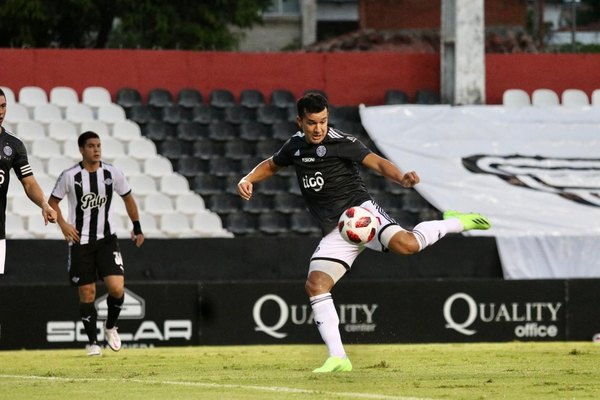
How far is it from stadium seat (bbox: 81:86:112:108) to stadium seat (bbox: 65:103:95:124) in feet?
Result: 0.50

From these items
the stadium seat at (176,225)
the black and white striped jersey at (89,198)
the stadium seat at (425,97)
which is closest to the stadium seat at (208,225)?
the stadium seat at (176,225)

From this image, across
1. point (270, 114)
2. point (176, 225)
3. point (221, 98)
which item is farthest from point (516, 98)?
point (176, 225)

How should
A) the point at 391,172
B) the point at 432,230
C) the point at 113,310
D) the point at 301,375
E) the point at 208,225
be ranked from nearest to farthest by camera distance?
the point at 391,172 < the point at 301,375 < the point at 432,230 < the point at 113,310 < the point at 208,225

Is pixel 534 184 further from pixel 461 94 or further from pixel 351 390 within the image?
pixel 351 390

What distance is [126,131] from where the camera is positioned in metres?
19.7

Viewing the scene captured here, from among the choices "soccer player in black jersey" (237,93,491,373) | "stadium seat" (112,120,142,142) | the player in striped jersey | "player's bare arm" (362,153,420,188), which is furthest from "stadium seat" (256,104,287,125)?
"player's bare arm" (362,153,420,188)

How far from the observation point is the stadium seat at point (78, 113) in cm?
1967

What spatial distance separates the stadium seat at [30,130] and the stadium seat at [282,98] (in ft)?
11.9

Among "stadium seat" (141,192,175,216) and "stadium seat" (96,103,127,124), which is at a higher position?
"stadium seat" (96,103,127,124)

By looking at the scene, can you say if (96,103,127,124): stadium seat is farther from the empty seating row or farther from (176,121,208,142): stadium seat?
the empty seating row

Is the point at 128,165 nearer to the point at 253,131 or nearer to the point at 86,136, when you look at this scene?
the point at 253,131

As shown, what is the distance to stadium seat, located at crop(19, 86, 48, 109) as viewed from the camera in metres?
19.8

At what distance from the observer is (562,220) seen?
19.1 m

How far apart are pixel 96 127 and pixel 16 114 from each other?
116 centimetres
